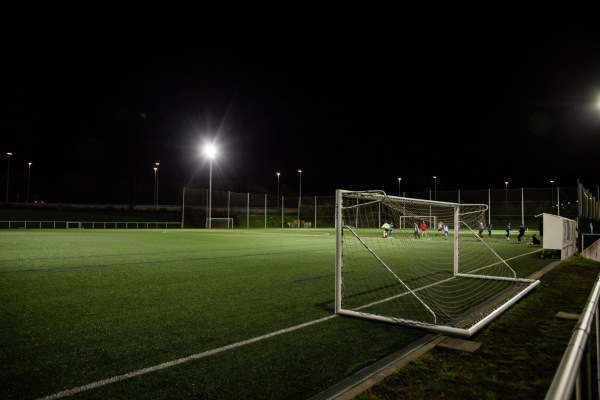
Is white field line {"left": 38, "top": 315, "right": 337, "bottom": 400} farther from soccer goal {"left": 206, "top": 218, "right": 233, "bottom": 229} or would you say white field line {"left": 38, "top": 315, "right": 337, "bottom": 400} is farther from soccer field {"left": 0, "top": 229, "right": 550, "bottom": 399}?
soccer goal {"left": 206, "top": 218, "right": 233, "bottom": 229}

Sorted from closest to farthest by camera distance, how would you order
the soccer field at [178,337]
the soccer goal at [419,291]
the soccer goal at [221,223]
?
1. the soccer field at [178,337]
2. the soccer goal at [419,291]
3. the soccer goal at [221,223]

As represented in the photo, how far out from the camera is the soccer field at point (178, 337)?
11.2 feet

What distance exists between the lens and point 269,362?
3943 mm

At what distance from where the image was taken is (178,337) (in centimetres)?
466

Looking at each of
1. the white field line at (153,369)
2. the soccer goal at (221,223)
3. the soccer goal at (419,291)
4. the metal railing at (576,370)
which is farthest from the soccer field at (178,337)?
the soccer goal at (221,223)

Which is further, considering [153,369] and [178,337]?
[178,337]

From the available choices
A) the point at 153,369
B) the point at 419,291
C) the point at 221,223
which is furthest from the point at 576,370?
the point at 221,223

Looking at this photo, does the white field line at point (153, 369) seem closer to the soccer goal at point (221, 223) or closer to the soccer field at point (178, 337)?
the soccer field at point (178, 337)

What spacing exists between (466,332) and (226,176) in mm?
80729

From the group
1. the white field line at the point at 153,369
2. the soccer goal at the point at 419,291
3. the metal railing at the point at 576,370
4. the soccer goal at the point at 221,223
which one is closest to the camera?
the metal railing at the point at 576,370

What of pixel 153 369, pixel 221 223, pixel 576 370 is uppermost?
pixel 576 370

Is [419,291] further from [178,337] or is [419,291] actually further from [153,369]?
[153,369]

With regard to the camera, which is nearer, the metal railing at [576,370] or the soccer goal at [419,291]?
the metal railing at [576,370]

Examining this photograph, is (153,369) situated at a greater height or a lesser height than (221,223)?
lesser
